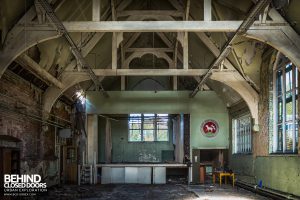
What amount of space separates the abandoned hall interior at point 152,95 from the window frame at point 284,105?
45mm

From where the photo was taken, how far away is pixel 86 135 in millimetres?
19656

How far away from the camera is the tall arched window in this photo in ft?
37.9

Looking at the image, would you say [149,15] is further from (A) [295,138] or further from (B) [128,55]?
(A) [295,138]

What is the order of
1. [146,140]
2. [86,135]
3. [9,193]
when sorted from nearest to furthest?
[9,193] → [86,135] → [146,140]

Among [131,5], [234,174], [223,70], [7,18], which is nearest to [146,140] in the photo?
[234,174]

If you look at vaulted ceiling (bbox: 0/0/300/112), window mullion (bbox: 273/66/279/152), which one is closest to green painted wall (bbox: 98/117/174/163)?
vaulted ceiling (bbox: 0/0/300/112)

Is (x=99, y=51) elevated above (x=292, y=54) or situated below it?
above

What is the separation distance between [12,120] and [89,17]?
3921 millimetres

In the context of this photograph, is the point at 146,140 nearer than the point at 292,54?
No

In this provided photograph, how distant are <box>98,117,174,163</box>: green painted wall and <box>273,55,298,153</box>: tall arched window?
1266 cm

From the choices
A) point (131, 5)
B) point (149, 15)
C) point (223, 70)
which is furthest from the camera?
point (131, 5)

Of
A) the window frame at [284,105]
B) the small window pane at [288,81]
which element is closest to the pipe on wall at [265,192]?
the window frame at [284,105]

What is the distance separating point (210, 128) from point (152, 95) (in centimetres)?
295

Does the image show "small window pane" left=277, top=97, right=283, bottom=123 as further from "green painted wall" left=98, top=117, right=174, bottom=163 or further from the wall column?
"green painted wall" left=98, top=117, right=174, bottom=163
